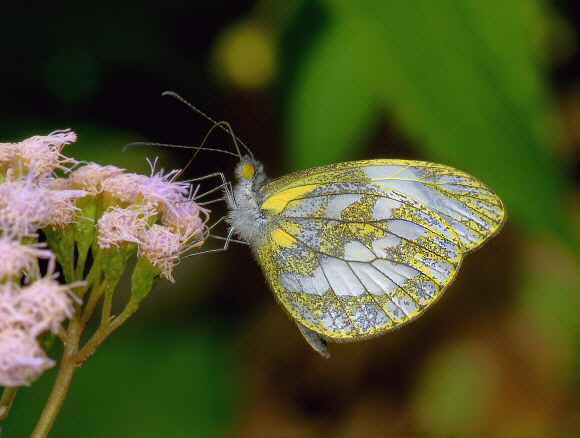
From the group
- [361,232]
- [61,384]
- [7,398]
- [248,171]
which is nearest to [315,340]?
[361,232]

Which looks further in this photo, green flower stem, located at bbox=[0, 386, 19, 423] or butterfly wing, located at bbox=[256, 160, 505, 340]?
butterfly wing, located at bbox=[256, 160, 505, 340]

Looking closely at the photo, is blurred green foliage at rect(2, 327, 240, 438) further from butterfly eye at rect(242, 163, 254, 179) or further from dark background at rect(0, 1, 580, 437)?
butterfly eye at rect(242, 163, 254, 179)

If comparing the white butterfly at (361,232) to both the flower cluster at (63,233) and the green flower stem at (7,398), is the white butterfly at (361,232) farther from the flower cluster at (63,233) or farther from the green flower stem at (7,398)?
the green flower stem at (7,398)

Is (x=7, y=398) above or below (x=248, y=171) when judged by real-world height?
below

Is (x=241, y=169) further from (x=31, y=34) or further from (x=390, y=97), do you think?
(x=31, y=34)

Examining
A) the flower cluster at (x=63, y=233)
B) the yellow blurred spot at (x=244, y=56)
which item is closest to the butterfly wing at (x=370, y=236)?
the flower cluster at (x=63, y=233)

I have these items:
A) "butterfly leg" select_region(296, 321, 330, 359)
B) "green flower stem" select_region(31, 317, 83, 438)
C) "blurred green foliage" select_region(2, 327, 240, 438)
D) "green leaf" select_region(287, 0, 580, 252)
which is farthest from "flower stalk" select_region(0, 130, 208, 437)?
"blurred green foliage" select_region(2, 327, 240, 438)

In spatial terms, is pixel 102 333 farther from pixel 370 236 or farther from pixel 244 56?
pixel 244 56
